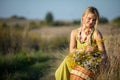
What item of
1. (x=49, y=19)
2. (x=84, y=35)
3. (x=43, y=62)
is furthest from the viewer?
(x=49, y=19)

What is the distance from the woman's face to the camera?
5.22 metres

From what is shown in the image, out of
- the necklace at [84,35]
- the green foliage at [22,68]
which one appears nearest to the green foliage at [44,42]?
the green foliage at [22,68]

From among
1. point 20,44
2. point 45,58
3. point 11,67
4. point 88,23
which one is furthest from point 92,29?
point 20,44

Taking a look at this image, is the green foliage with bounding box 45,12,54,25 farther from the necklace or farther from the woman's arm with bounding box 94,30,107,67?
the woman's arm with bounding box 94,30,107,67

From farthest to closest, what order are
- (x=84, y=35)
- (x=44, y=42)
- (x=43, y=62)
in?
(x=44, y=42) → (x=43, y=62) → (x=84, y=35)

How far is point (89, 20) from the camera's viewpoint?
5238 millimetres

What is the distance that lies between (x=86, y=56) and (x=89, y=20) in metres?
0.56

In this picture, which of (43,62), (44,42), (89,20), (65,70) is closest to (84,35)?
(89,20)

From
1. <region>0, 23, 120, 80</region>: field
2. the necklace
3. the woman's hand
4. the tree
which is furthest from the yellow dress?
the tree

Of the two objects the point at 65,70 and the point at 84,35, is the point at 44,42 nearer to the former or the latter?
the point at 84,35

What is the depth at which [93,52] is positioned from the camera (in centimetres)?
515

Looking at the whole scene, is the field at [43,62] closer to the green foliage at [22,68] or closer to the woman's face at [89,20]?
the green foliage at [22,68]

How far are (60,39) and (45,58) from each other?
8914 millimetres

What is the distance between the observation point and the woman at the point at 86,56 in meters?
5.05
